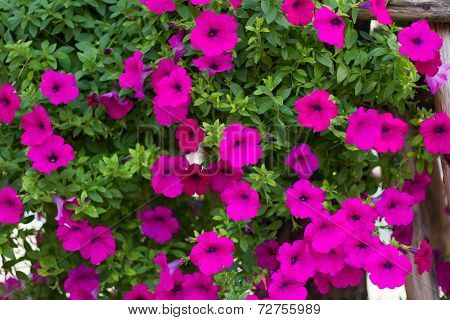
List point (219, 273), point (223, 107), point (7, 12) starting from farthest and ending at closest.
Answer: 1. point (7, 12)
2. point (219, 273)
3. point (223, 107)

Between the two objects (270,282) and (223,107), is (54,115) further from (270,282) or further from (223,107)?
(270,282)

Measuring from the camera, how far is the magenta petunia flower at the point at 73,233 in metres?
2.22

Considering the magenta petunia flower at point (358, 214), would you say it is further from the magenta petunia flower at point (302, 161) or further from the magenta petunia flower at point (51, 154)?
the magenta petunia flower at point (51, 154)

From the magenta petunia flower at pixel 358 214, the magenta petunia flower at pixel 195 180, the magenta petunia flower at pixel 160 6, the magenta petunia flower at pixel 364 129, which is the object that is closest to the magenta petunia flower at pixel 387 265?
the magenta petunia flower at pixel 358 214

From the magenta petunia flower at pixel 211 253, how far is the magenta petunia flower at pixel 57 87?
641 millimetres

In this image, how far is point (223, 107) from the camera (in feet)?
6.90

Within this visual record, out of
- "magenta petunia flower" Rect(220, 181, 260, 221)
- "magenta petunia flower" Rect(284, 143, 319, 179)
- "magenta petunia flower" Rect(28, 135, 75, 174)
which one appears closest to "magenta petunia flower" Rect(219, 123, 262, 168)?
"magenta petunia flower" Rect(220, 181, 260, 221)

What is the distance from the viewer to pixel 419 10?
2150 mm

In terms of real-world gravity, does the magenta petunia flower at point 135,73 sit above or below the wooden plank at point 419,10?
below

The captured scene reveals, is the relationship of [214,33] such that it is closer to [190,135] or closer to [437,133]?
[190,135]

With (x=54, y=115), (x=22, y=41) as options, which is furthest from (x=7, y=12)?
(x=54, y=115)

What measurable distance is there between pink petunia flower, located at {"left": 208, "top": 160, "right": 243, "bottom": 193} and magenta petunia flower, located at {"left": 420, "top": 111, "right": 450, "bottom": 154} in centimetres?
61

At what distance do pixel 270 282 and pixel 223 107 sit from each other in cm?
65

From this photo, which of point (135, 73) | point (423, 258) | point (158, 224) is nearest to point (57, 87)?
point (135, 73)
